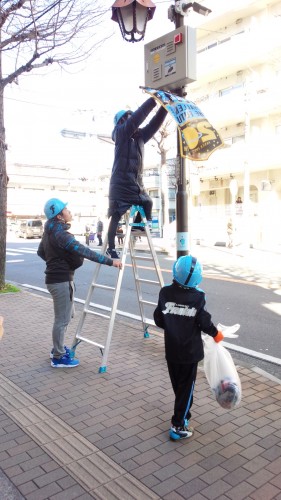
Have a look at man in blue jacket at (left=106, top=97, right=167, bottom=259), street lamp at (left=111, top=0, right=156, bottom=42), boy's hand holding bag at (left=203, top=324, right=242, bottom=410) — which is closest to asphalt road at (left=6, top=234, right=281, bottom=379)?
boy's hand holding bag at (left=203, top=324, right=242, bottom=410)

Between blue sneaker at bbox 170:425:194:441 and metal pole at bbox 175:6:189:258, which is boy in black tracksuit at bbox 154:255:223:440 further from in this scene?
metal pole at bbox 175:6:189:258

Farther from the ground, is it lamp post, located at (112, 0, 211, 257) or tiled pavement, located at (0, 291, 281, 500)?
lamp post, located at (112, 0, 211, 257)

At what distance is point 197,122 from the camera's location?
3650 mm

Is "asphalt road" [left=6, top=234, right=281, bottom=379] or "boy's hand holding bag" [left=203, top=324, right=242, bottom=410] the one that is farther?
"asphalt road" [left=6, top=234, right=281, bottom=379]

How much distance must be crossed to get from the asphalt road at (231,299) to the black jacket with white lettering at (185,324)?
1.99m

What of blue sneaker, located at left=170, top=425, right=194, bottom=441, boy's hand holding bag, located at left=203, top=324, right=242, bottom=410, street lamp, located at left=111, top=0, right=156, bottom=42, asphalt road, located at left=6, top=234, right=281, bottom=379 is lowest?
asphalt road, located at left=6, top=234, right=281, bottom=379

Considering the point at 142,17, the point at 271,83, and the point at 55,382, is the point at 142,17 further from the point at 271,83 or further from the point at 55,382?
the point at 271,83

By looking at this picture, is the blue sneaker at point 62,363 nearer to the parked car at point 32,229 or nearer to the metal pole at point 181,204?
the metal pole at point 181,204

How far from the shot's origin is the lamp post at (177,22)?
4.38 meters

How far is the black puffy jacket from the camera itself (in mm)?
4517

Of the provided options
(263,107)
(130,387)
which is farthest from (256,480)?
(263,107)

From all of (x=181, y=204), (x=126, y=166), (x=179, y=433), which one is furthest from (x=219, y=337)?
(x=126, y=166)

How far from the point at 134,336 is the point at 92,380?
166 cm

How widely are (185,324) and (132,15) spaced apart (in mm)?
3840
